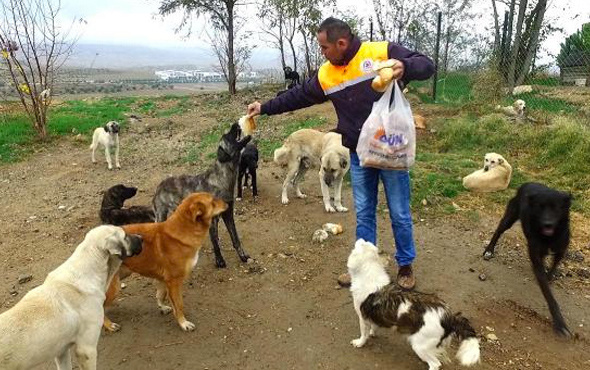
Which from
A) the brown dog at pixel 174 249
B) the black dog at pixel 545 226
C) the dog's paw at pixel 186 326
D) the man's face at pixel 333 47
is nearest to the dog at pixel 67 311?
the brown dog at pixel 174 249

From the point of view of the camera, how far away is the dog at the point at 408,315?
311 cm

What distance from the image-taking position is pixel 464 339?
3068 millimetres

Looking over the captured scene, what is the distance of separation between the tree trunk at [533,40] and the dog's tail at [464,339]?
11197 mm

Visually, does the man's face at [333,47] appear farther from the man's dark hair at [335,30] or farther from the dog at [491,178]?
the dog at [491,178]

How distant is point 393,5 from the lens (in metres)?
17.4

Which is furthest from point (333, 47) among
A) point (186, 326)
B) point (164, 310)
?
point (164, 310)

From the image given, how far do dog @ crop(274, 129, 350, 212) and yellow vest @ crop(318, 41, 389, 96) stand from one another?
2.48 meters

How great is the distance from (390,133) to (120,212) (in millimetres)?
3292

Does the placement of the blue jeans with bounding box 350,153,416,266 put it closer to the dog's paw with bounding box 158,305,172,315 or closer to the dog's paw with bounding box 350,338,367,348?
the dog's paw with bounding box 350,338,367,348

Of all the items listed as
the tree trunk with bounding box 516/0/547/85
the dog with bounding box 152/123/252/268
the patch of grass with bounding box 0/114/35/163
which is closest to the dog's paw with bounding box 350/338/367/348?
the dog with bounding box 152/123/252/268

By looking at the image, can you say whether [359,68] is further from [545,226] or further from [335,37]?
[545,226]

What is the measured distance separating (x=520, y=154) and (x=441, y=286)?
4861 mm

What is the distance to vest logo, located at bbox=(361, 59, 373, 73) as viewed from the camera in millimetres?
3660

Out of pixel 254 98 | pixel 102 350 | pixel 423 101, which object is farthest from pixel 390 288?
pixel 254 98
